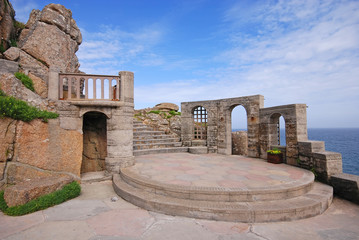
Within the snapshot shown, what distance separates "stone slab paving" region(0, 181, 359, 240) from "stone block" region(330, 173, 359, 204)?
93 centimetres

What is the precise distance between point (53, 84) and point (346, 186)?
10.5 metres

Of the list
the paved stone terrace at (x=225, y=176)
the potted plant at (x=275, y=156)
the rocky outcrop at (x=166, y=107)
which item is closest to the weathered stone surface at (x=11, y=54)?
the paved stone terrace at (x=225, y=176)

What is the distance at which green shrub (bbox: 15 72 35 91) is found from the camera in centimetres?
596

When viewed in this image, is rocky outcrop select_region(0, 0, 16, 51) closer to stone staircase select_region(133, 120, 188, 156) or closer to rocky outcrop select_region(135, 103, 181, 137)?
stone staircase select_region(133, 120, 188, 156)

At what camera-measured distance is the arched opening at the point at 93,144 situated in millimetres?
8047

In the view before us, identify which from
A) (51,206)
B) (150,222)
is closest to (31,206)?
(51,206)

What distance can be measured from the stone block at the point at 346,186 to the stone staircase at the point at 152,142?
7553 mm

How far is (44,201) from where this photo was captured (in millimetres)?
4715

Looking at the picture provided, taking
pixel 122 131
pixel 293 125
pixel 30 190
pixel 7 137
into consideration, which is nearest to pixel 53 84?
pixel 7 137

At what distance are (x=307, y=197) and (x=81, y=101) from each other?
785 cm

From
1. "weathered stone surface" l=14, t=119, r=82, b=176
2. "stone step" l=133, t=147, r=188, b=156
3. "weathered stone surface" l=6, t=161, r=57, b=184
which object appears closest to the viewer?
"weathered stone surface" l=6, t=161, r=57, b=184

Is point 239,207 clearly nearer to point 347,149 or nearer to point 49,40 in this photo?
point 49,40

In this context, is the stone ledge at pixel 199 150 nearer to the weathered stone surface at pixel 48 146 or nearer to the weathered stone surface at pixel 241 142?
the weathered stone surface at pixel 241 142

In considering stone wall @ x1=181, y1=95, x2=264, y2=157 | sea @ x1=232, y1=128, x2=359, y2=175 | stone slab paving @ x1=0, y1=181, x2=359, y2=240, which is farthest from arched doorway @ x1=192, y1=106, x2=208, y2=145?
sea @ x1=232, y1=128, x2=359, y2=175
